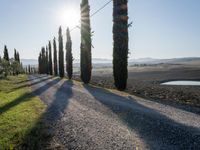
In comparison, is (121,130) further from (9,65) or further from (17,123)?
(9,65)

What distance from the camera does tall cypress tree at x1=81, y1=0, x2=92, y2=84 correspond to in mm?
35031

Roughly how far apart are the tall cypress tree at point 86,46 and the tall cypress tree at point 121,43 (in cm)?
992

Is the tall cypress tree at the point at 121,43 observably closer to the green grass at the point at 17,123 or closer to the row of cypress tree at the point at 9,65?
the green grass at the point at 17,123

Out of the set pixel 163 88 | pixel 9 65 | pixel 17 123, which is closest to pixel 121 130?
pixel 17 123

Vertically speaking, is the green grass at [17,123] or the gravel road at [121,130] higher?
the gravel road at [121,130]

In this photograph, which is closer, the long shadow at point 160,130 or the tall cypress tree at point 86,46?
the long shadow at point 160,130

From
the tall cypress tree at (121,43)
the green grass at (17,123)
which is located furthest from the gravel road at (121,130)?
the tall cypress tree at (121,43)

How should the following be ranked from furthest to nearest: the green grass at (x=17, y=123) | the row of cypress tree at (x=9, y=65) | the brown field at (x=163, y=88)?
the row of cypress tree at (x=9, y=65), the brown field at (x=163, y=88), the green grass at (x=17, y=123)

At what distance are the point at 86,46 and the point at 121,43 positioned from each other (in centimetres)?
1103

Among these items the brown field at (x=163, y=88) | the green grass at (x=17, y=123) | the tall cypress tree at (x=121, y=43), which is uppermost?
the tall cypress tree at (x=121, y=43)

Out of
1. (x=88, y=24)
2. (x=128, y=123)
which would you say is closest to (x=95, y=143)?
(x=128, y=123)

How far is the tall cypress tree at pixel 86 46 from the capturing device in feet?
115

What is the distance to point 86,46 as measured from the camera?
35.4 metres

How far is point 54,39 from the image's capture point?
2628 inches
